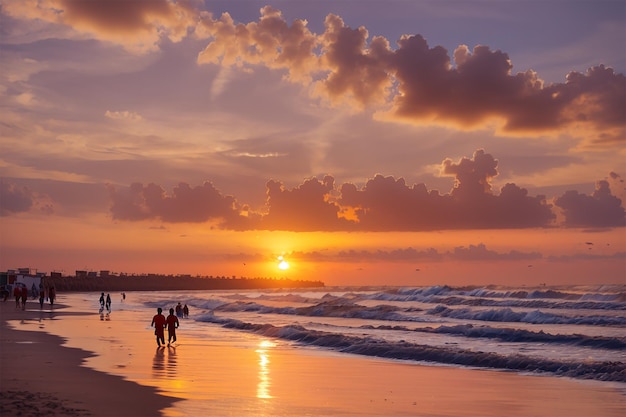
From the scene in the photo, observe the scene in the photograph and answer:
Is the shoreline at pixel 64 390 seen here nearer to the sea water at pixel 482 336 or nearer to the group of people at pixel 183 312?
the sea water at pixel 482 336

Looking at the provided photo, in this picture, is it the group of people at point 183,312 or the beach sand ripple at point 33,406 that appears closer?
the beach sand ripple at point 33,406

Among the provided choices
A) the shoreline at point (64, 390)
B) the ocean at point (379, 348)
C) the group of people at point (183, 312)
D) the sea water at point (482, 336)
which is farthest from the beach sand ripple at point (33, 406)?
the group of people at point (183, 312)

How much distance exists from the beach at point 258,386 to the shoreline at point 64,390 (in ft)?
0.08

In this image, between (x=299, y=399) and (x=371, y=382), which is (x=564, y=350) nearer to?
(x=371, y=382)

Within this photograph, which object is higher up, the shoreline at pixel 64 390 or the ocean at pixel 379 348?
the shoreline at pixel 64 390

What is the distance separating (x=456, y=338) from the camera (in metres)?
39.0

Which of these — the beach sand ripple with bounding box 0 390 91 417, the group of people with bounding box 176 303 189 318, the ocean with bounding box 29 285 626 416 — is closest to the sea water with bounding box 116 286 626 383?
the ocean with bounding box 29 285 626 416

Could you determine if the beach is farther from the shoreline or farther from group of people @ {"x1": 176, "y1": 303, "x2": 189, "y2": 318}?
group of people @ {"x1": 176, "y1": 303, "x2": 189, "y2": 318}

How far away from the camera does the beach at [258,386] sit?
15789mm

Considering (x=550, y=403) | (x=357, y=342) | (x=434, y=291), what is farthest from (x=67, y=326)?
(x=434, y=291)

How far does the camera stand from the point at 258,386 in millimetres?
19297

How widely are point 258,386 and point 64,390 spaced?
511 cm

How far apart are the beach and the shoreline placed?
26 mm

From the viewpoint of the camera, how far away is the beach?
15.8m
